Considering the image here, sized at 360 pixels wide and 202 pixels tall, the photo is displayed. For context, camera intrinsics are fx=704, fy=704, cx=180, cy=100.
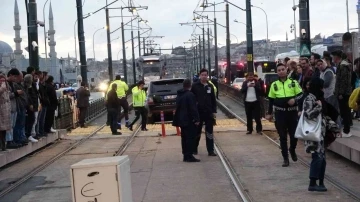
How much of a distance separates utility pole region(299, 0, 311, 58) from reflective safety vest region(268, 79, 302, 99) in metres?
7.16

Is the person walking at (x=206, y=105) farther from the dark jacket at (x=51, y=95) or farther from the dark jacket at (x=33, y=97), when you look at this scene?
the dark jacket at (x=51, y=95)

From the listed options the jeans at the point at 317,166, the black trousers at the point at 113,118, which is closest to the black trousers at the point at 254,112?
the black trousers at the point at 113,118

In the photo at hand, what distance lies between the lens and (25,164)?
51.1ft

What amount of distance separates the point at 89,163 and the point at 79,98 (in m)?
20.5

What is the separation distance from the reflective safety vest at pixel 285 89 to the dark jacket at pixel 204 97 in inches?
89.6

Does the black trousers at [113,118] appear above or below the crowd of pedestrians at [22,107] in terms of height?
below

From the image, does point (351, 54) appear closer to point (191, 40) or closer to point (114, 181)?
point (114, 181)

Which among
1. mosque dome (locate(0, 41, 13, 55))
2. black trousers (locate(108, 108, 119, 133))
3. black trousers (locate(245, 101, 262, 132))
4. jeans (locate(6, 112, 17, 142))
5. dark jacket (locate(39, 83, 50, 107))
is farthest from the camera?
mosque dome (locate(0, 41, 13, 55))

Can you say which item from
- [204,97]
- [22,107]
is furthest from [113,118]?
[204,97]

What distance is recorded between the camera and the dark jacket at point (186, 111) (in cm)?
1453

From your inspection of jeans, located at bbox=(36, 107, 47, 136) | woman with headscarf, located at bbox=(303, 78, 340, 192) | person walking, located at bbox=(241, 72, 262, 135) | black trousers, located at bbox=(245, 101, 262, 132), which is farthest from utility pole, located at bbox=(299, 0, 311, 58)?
woman with headscarf, located at bbox=(303, 78, 340, 192)

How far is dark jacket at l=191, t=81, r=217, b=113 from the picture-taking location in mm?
15258

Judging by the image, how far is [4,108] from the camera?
47.5ft

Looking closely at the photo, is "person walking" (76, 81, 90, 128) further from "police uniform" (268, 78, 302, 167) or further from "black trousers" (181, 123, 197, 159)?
"police uniform" (268, 78, 302, 167)
